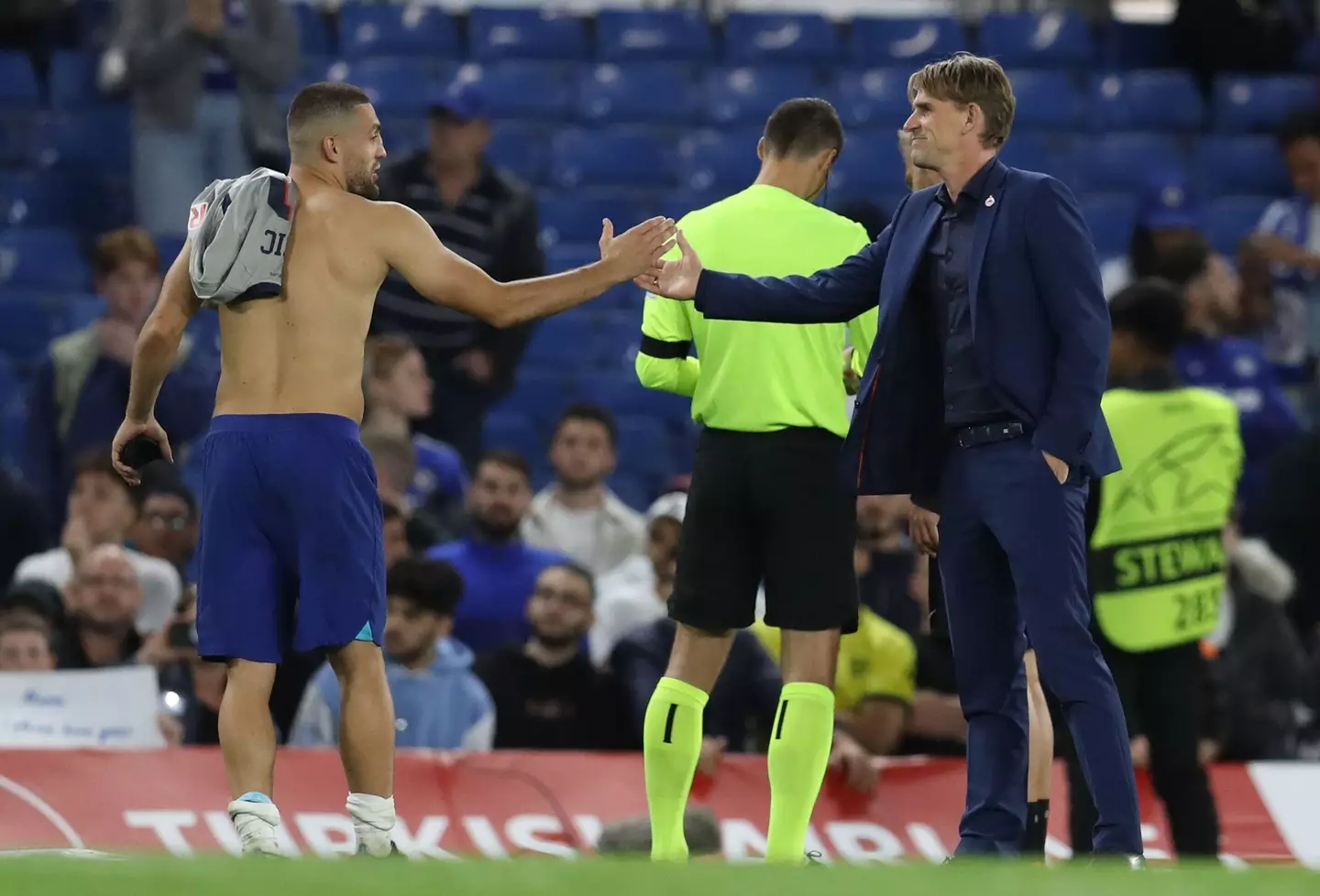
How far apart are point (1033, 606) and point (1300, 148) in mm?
7910

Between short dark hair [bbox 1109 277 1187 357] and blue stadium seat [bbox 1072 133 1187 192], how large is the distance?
6.10 m

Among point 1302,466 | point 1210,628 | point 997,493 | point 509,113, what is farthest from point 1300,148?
point 997,493

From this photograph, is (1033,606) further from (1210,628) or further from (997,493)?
(1210,628)

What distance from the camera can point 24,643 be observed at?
896cm

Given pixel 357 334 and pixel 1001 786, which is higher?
pixel 357 334

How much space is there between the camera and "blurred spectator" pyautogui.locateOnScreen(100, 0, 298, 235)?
12227mm

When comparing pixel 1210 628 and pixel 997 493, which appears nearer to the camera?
pixel 997 493

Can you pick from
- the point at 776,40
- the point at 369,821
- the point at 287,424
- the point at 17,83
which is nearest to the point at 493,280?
the point at 287,424

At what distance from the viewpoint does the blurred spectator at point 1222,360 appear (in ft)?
36.8

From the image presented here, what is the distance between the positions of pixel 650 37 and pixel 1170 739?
25.0 feet

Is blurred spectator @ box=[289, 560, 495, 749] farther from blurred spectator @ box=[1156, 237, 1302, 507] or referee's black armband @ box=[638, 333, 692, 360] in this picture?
blurred spectator @ box=[1156, 237, 1302, 507]

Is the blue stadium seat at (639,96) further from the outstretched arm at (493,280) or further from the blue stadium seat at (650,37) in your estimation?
the outstretched arm at (493,280)

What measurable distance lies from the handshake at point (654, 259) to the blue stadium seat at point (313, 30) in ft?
26.5

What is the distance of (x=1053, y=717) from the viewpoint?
27.4 feet
